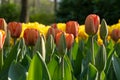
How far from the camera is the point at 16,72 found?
77.1 inches

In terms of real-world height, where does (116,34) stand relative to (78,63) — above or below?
above

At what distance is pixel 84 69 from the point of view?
228 centimetres

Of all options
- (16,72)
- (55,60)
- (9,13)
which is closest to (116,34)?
(55,60)

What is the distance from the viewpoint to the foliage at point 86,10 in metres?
12.7

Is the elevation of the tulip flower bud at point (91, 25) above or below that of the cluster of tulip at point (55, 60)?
above

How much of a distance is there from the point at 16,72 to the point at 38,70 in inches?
8.2

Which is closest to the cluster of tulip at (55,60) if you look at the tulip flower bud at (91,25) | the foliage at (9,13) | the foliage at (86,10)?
the tulip flower bud at (91,25)

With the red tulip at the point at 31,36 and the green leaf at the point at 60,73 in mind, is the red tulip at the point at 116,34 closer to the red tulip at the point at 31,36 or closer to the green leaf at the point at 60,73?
the red tulip at the point at 31,36

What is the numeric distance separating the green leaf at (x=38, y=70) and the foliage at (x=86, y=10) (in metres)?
10.6

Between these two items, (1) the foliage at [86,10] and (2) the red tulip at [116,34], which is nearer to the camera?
(2) the red tulip at [116,34]

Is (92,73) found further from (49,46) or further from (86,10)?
(86,10)

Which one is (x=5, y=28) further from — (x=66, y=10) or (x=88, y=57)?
(x=66, y=10)

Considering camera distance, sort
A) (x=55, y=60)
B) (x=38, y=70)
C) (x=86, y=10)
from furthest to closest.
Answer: (x=86, y=10) < (x=55, y=60) < (x=38, y=70)

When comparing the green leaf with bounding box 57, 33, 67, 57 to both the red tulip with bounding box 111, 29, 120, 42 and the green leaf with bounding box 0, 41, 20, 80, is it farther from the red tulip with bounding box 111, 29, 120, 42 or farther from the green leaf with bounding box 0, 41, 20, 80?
the red tulip with bounding box 111, 29, 120, 42
